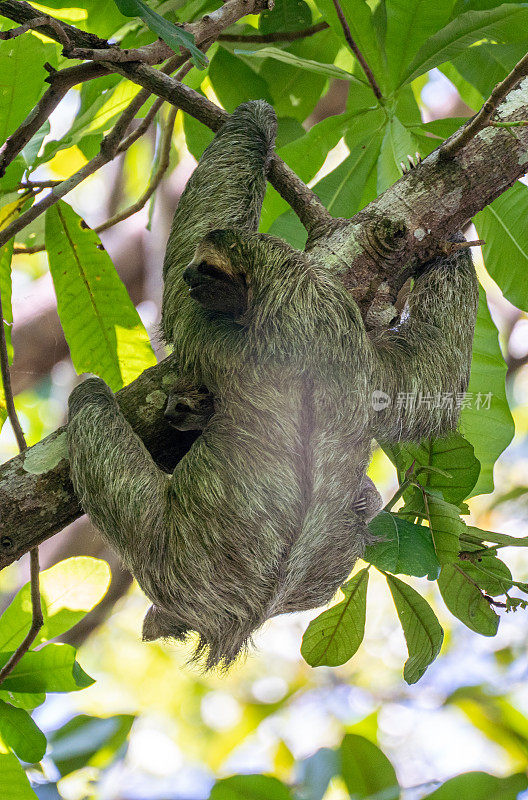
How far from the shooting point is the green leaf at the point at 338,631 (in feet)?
12.3

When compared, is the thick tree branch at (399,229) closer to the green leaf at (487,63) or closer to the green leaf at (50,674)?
the green leaf at (487,63)

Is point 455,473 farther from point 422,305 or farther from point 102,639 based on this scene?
point 102,639

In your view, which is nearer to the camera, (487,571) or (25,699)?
(487,571)

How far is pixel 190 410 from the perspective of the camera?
3154 mm

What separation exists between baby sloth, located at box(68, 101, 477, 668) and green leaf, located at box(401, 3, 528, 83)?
62.7 inches

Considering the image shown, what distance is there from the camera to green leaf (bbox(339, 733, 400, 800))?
3.31 meters

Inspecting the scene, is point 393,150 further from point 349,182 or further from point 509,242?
point 509,242

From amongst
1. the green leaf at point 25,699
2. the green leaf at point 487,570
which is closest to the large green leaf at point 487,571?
the green leaf at point 487,570

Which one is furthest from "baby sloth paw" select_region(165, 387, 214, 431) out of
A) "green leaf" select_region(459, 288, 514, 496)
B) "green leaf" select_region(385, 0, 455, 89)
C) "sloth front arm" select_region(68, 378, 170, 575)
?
"green leaf" select_region(385, 0, 455, 89)

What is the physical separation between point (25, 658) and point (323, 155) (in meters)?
3.36

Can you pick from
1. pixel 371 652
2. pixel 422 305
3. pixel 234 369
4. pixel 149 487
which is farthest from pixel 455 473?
pixel 371 652

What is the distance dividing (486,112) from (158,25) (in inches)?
53.2

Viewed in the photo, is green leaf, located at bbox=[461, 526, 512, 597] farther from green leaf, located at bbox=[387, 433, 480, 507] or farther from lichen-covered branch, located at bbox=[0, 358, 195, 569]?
lichen-covered branch, located at bbox=[0, 358, 195, 569]

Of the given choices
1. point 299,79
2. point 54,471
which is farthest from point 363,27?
point 54,471
